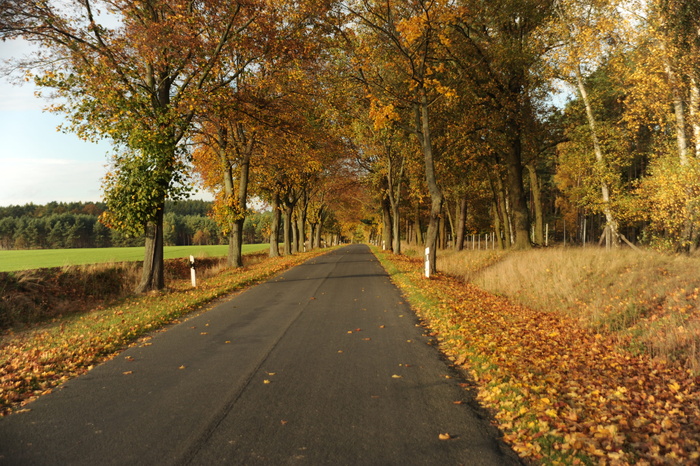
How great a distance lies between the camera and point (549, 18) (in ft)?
59.1

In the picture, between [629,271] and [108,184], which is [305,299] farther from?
[629,271]

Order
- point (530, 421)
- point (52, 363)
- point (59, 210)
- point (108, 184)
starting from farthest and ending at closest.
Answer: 1. point (59, 210)
2. point (108, 184)
3. point (52, 363)
4. point (530, 421)

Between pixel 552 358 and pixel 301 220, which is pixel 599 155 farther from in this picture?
pixel 301 220

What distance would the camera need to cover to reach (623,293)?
884 centimetres

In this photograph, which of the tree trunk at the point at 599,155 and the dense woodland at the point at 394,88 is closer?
the dense woodland at the point at 394,88

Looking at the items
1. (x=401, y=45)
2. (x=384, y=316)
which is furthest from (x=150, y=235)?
(x=401, y=45)

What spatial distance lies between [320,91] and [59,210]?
11354 centimetres

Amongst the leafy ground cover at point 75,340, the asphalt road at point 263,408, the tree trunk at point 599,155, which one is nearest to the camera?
the asphalt road at point 263,408

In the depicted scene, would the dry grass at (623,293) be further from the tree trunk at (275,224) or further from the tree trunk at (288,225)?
the tree trunk at (288,225)

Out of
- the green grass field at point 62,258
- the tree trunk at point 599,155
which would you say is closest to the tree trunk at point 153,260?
the green grass field at point 62,258

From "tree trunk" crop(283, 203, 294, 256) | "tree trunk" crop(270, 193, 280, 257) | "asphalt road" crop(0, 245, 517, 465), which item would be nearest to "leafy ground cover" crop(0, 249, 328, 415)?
"asphalt road" crop(0, 245, 517, 465)

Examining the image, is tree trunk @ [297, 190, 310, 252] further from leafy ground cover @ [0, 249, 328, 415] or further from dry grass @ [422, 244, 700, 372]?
dry grass @ [422, 244, 700, 372]

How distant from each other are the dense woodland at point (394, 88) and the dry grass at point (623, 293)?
3.59 meters

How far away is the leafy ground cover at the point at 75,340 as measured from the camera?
5.52m
